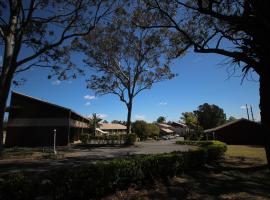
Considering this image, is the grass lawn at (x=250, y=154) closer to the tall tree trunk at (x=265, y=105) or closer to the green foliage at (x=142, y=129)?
the tall tree trunk at (x=265, y=105)

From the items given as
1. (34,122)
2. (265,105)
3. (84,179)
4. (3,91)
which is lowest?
(84,179)

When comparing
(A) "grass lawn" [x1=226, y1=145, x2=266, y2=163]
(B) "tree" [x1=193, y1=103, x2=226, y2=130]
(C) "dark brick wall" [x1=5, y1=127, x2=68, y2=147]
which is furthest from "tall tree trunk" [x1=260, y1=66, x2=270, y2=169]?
(B) "tree" [x1=193, y1=103, x2=226, y2=130]

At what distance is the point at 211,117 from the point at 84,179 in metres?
84.3

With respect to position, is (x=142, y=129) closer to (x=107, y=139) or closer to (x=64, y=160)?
(x=107, y=139)

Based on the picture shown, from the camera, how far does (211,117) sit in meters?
88.1

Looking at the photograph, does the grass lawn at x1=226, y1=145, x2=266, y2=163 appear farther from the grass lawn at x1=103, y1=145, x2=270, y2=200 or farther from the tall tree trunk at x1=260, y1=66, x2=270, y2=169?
the tall tree trunk at x1=260, y1=66, x2=270, y2=169

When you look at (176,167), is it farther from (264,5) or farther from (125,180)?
(264,5)

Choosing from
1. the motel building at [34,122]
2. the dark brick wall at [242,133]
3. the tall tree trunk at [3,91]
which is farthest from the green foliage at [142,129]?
the tall tree trunk at [3,91]

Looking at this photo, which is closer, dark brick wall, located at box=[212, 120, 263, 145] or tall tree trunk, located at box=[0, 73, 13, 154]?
tall tree trunk, located at box=[0, 73, 13, 154]

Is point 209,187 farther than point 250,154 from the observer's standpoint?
No

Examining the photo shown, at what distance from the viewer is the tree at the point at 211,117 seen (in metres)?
87.4

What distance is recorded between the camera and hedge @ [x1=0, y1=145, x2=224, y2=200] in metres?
7.21

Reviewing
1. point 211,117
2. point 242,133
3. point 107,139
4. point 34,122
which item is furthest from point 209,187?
point 211,117

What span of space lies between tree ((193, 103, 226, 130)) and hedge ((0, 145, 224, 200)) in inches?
3093
